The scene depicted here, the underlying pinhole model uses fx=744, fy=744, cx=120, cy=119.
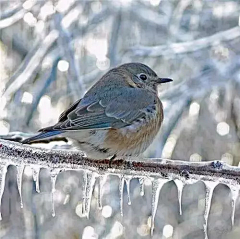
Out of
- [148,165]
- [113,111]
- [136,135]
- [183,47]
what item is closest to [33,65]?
[183,47]

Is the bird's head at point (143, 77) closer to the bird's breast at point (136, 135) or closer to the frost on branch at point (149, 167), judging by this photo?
the bird's breast at point (136, 135)

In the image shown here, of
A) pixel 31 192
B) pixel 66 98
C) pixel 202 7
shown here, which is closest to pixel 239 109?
pixel 202 7

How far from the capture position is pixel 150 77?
3.93m

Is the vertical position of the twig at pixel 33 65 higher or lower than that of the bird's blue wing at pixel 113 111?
higher

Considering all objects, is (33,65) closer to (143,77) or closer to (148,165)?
(143,77)

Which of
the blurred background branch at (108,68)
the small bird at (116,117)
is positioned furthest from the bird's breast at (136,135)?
the blurred background branch at (108,68)

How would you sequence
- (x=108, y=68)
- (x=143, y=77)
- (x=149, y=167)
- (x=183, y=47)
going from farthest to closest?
(x=108, y=68) → (x=183, y=47) → (x=143, y=77) → (x=149, y=167)

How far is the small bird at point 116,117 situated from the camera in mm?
3326

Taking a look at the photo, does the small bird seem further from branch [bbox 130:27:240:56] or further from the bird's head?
branch [bbox 130:27:240:56]

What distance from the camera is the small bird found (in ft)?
10.9

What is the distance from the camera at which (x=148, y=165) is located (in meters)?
2.92

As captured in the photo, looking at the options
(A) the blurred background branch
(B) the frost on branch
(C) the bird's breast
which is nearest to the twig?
(A) the blurred background branch

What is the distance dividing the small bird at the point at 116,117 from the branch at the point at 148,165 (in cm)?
18

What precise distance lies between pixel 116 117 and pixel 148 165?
67 centimetres
